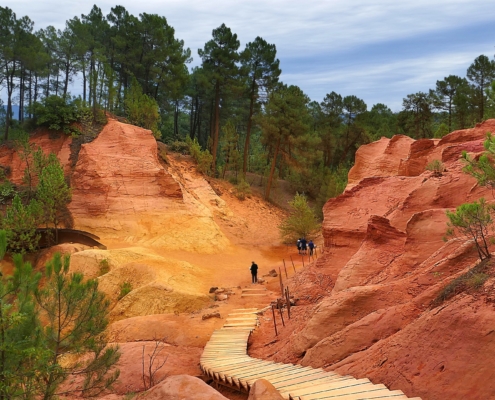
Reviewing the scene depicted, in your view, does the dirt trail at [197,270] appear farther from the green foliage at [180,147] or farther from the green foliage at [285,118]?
the green foliage at [285,118]

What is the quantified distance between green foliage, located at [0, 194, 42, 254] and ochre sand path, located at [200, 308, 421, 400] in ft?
38.9

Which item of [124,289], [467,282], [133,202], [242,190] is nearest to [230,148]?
[242,190]

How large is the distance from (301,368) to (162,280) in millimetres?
11117

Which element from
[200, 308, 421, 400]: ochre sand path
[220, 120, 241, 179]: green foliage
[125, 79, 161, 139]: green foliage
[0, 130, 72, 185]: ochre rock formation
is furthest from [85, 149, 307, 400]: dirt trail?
[0, 130, 72, 185]: ochre rock formation

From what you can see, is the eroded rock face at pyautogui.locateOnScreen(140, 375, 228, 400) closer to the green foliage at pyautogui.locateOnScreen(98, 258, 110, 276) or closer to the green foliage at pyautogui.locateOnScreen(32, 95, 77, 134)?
the green foliage at pyautogui.locateOnScreen(98, 258, 110, 276)

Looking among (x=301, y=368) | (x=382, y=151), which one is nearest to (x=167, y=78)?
(x=382, y=151)

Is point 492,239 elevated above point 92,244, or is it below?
above

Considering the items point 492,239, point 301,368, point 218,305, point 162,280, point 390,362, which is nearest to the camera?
point 390,362

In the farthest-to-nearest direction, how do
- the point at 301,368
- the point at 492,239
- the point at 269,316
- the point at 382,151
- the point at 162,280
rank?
the point at 382,151, the point at 162,280, the point at 269,316, the point at 301,368, the point at 492,239

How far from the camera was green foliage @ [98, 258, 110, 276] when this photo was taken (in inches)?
771

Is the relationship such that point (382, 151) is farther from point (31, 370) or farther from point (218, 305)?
point (31, 370)

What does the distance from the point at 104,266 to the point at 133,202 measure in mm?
8383

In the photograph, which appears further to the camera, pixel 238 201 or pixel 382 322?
pixel 238 201

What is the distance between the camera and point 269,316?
14.5 m
